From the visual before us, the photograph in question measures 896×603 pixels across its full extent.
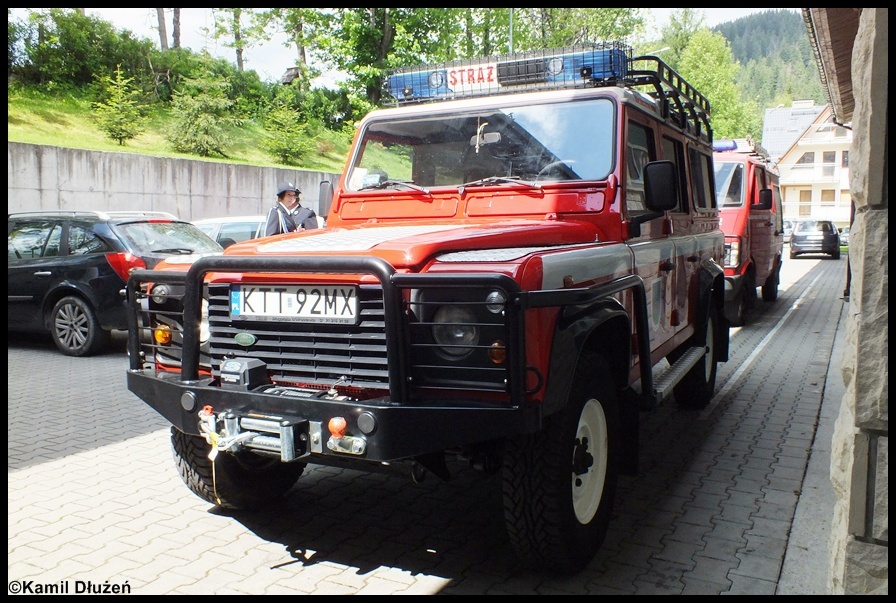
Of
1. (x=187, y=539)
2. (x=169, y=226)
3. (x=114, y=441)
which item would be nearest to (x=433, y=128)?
(x=187, y=539)

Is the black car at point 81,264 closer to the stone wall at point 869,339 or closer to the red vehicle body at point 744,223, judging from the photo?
the red vehicle body at point 744,223

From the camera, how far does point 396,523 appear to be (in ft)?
14.1

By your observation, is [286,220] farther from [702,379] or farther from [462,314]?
[462,314]

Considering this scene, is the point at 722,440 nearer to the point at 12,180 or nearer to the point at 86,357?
the point at 86,357

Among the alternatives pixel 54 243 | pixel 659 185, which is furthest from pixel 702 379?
pixel 54 243

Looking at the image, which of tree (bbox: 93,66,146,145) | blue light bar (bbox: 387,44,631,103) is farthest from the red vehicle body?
tree (bbox: 93,66,146,145)

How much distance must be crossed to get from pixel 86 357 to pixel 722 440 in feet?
24.1

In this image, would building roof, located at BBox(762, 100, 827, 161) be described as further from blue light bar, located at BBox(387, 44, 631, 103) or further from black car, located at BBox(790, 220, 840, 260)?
blue light bar, located at BBox(387, 44, 631, 103)

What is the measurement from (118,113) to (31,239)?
12350mm

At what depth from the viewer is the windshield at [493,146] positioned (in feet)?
15.2

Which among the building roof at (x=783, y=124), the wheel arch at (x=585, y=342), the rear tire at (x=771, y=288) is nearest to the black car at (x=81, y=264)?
the wheel arch at (x=585, y=342)

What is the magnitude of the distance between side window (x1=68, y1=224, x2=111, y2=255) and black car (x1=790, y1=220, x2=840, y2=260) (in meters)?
28.9

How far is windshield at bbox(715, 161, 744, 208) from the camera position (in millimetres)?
11844

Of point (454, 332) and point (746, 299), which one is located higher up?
point (454, 332)
